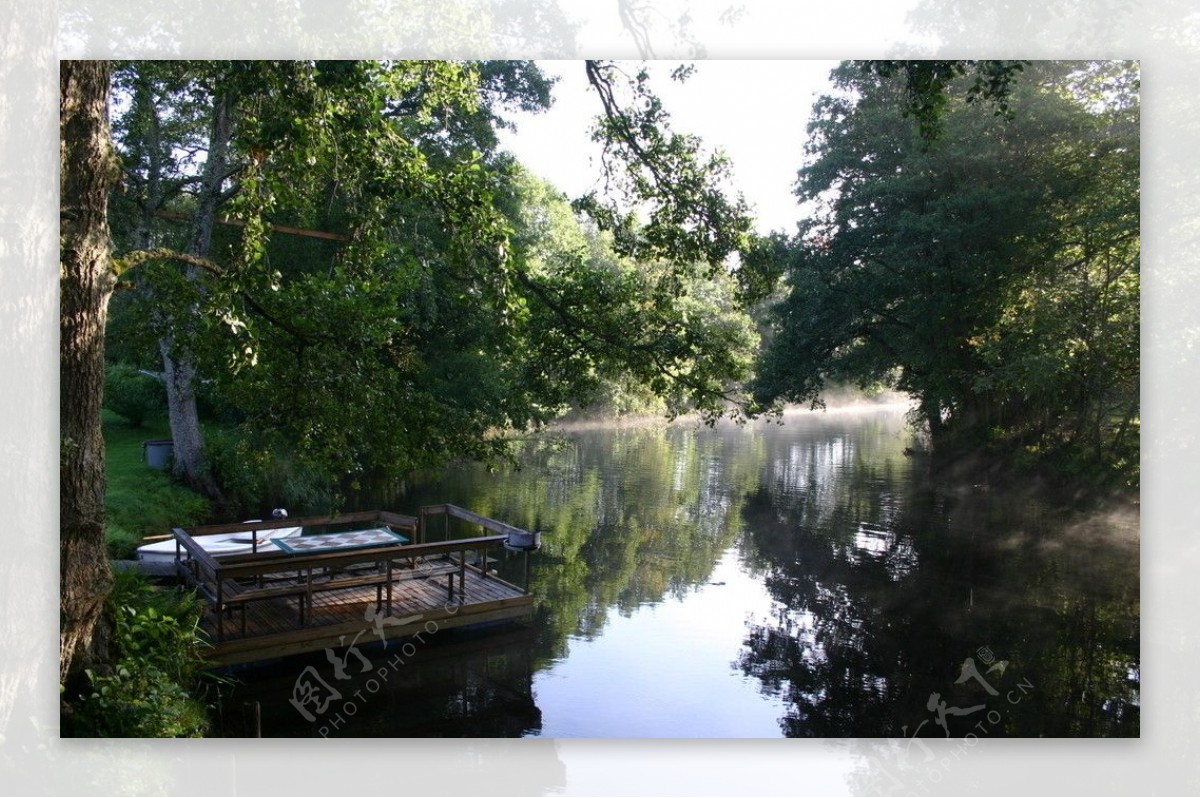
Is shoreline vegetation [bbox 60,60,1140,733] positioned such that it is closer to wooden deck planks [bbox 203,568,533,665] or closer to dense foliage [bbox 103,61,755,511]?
dense foliage [bbox 103,61,755,511]

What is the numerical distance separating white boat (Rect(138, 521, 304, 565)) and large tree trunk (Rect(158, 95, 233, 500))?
4.17 ft

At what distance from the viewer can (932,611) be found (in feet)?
20.2

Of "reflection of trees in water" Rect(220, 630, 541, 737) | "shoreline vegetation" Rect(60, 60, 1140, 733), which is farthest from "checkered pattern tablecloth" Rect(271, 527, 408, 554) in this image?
"reflection of trees in water" Rect(220, 630, 541, 737)

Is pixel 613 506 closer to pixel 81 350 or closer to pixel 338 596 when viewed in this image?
pixel 338 596

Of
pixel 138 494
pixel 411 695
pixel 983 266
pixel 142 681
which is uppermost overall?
pixel 983 266

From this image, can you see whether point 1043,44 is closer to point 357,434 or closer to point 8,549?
point 357,434

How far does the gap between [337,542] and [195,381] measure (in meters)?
2.15

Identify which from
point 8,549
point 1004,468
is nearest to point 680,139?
point 8,549

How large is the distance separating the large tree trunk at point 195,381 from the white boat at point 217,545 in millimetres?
1272

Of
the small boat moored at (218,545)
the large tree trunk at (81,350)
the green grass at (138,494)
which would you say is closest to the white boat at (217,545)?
the small boat moored at (218,545)

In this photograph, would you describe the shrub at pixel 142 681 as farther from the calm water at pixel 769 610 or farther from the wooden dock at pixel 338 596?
the wooden dock at pixel 338 596

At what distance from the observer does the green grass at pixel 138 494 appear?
659 centimetres

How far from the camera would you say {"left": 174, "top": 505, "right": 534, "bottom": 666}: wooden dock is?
4887 millimetres

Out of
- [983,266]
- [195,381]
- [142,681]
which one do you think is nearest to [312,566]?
[142,681]
